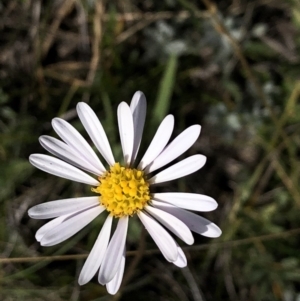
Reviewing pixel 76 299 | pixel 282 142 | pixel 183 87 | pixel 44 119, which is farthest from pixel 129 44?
pixel 76 299

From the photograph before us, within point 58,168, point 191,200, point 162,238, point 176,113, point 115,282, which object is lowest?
point 115,282

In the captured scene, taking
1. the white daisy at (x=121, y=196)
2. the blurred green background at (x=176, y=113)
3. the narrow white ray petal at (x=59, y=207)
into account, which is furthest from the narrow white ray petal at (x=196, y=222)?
the blurred green background at (x=176, y=113)

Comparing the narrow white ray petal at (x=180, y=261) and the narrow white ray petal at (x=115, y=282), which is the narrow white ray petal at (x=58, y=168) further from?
the narrow white ray petal at (x=180, y=261)

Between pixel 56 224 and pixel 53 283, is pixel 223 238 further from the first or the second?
pixel 56 224

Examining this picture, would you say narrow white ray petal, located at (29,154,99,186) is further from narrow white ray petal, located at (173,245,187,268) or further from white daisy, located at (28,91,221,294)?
narrow white ray petal, located at (173,245,187,268)

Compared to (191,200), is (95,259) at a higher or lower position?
lower

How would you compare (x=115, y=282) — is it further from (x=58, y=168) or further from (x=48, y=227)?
(x=58, y=168)

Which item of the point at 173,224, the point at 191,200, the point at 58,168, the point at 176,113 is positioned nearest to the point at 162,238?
the point at 173,224
